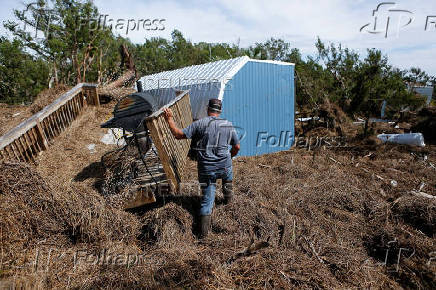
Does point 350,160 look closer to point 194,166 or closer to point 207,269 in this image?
point 194,166

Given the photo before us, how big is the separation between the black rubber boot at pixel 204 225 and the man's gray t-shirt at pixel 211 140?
2.37 feet

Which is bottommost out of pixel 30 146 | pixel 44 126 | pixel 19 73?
pixel 30 146

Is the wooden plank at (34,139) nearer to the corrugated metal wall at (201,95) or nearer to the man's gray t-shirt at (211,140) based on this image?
the corrugated metal wall at (201,95)

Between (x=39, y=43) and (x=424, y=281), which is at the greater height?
(x=39, y=43)

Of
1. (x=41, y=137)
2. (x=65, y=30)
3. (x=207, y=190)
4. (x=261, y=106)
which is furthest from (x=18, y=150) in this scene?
(x=65, y=30)

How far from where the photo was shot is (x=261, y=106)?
988cm

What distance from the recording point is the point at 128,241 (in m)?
3.74

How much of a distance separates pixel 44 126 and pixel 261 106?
755 cm

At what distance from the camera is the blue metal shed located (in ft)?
27.7

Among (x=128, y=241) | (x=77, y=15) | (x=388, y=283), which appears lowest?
(x=388, y=283)

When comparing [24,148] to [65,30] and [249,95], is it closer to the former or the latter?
[249,95]

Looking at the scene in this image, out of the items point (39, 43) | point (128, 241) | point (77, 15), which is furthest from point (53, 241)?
point (39, 43)

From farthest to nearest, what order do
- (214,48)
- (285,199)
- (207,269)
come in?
(214,48) < (285,199) < (207,269)

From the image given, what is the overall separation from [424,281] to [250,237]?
7.61 feet
